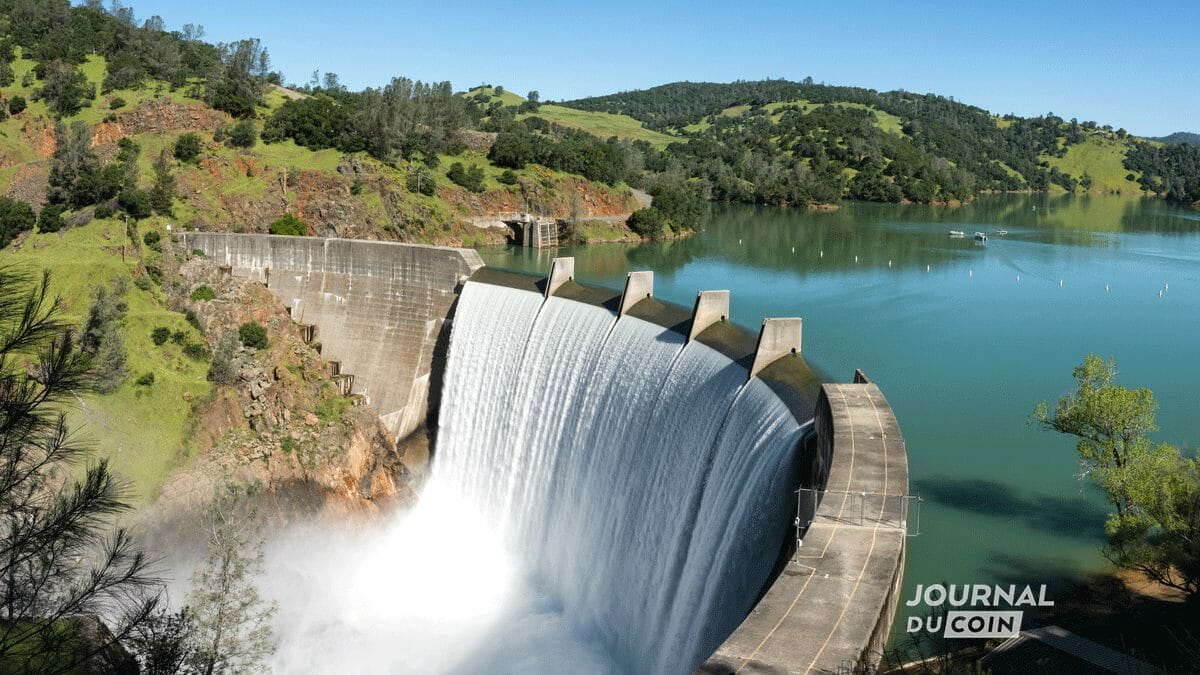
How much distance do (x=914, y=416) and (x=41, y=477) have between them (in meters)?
21.7

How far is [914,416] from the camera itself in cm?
2609

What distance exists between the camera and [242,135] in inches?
2036

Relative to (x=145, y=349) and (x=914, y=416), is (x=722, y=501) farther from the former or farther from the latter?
(x=145, y=349)

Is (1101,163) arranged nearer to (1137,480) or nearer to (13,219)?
(1137,480)

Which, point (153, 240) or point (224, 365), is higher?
point (153, 240)

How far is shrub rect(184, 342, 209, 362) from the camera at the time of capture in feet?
93.9

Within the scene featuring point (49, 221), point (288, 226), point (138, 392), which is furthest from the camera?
point (288, 226)

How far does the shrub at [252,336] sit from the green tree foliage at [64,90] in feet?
94.9

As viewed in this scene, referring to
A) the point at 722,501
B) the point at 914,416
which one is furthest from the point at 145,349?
the point at 914,416

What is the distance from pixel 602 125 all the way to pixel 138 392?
11430 cm

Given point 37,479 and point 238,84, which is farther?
point 238,84

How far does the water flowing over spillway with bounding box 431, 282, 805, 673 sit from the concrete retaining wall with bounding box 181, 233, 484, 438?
1.59 m

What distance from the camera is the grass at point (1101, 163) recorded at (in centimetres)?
13725

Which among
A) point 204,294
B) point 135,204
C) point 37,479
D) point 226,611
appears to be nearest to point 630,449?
point 226,611
